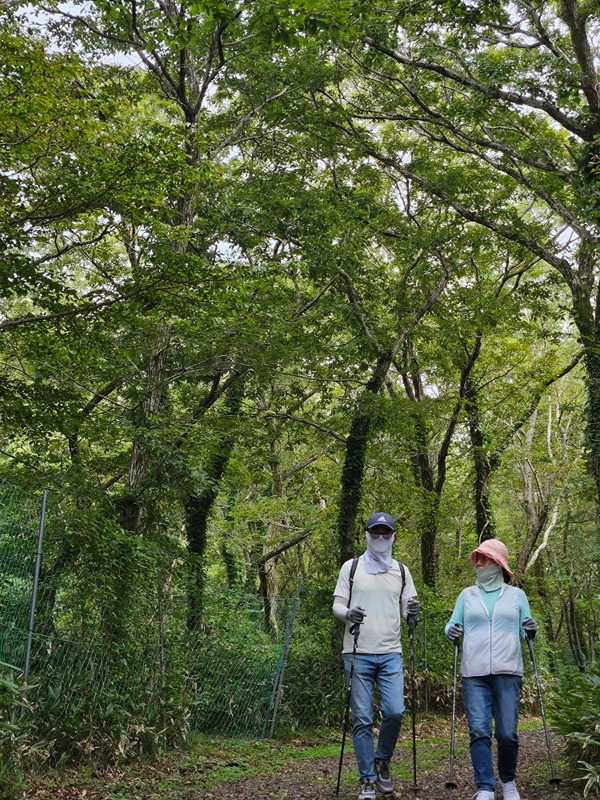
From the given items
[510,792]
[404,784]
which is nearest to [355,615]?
[510,792]

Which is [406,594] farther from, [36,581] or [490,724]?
[36,581]

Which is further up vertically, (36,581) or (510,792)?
(36,581)

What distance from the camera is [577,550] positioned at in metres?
24.9

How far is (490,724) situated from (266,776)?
3458 mm

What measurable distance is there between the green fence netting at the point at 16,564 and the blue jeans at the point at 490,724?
353 cm

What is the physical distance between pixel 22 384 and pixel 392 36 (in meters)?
7.47

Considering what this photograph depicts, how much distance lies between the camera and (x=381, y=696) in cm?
535

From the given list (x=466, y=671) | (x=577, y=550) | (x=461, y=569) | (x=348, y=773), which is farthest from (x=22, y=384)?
(x=577, y=550)

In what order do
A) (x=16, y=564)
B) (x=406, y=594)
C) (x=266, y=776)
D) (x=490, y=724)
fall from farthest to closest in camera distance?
1. (x=266, y=776)
2. (x=16, y=564)
3. (x=406, y=594)
4. (x=490, y=724)

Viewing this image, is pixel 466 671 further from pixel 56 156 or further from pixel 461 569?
pixel 461 569

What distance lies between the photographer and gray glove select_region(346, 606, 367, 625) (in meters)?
5.24

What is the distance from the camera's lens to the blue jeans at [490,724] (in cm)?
479

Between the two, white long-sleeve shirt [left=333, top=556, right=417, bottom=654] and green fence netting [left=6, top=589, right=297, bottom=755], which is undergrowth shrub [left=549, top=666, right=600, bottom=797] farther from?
green fence netting [left=6, top=589, right=297, bottom=755]

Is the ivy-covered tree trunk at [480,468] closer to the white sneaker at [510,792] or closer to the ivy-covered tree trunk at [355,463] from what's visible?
the ivy-covered tree trunk at [355,463]
